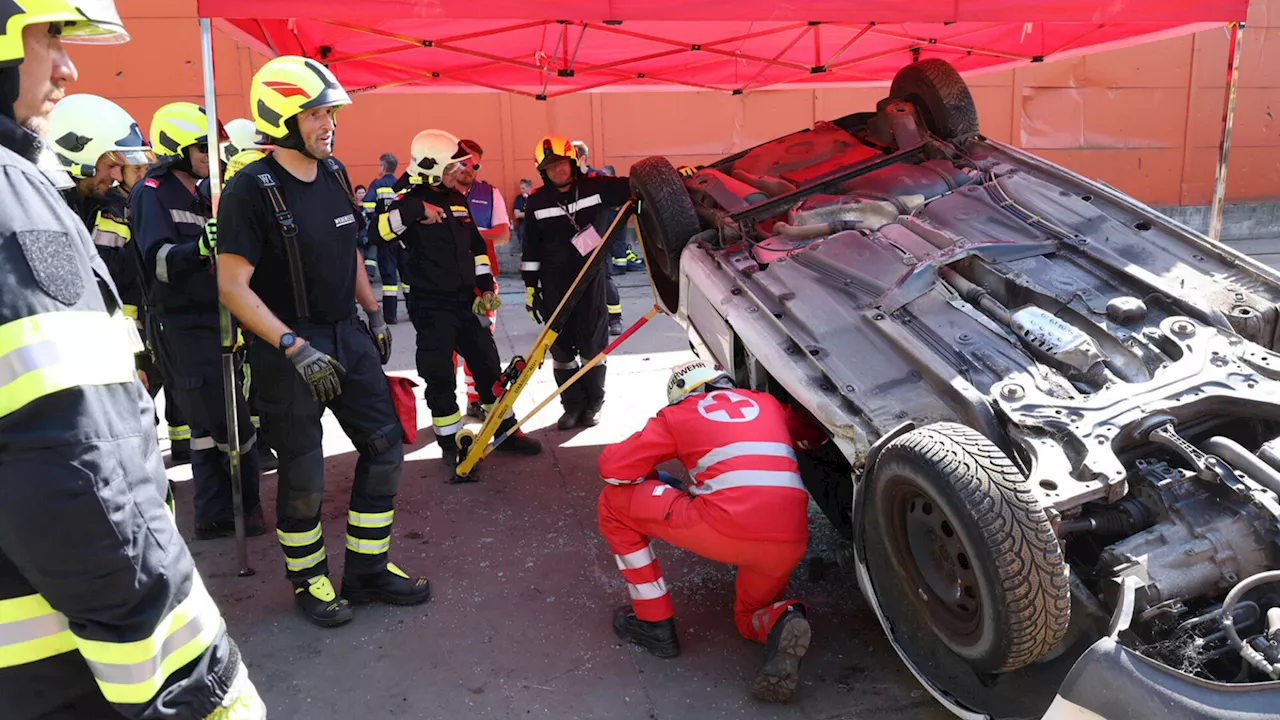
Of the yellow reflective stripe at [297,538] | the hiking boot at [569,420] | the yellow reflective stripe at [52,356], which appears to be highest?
the yellow reflective stripe at [52,356]

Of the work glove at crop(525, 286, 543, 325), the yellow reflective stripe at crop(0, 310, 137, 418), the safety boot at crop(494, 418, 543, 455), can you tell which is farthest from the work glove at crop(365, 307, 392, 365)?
the yellow reflective stripe at crop(0, 310, 137, 418)

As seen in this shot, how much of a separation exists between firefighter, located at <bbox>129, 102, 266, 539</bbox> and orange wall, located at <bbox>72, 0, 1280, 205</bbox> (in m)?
7.01

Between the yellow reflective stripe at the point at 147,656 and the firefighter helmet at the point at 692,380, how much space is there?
203cm

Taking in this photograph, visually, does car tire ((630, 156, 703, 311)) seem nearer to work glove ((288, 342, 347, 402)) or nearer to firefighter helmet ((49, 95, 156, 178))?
work glove ((288, 342, 347, 402))

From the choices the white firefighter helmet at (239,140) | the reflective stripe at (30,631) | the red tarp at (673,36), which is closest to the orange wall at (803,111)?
the red tarp at (673,36)

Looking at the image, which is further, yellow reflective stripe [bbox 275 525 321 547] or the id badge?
the id badge

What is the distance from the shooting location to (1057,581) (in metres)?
2.27

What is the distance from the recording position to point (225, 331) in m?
3.68

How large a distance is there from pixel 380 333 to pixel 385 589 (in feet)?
3.52

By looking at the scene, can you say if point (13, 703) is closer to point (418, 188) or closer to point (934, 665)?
point (934, 665)

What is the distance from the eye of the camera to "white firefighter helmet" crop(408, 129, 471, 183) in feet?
16.5

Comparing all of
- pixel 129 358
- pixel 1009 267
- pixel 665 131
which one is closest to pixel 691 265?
pixel 1009 267

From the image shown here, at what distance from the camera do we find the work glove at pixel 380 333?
3891mm

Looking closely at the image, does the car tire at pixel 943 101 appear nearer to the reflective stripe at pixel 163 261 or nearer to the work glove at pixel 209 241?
the work glove at pixel 209 241
